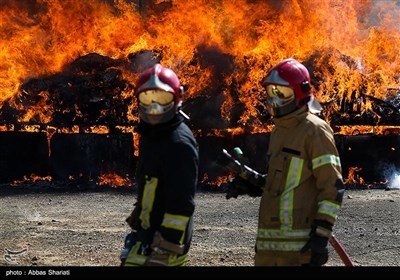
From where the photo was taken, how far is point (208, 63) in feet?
48.4

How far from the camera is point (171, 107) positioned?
13.4 ft

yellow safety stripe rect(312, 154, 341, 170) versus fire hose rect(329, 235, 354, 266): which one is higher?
yellow safety stripe rect(312, 154, 341, 170)

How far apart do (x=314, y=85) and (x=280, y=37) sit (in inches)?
63.3

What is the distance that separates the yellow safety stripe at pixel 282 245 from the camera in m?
4.34

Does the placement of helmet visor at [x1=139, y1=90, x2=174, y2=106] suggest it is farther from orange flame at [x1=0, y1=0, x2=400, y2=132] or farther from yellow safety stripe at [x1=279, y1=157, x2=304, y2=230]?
orange flame at [x1=0, y1=0, x2=400, y2=132]

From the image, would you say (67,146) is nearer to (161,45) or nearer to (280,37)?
(161,45)

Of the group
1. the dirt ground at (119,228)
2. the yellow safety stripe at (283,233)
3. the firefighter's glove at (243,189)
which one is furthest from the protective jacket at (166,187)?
the dirt ground at (119,228)

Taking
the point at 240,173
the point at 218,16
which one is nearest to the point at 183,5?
the point at 218,16

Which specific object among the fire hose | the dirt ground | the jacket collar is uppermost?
the jacket collar

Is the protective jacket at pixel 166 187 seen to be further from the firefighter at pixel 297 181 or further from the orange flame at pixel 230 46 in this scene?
the orange flame at pixel 230 46

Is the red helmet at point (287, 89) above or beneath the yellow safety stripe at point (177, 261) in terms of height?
above

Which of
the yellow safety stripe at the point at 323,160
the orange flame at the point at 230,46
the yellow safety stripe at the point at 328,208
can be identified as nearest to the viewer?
the yellow safety stripe at the point at 328,208

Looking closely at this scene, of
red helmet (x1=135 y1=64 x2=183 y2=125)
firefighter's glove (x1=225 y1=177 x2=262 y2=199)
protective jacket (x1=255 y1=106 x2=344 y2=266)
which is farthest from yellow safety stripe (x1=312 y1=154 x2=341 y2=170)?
red helmet (x1=135 y1=64 x2=183 y2=125)

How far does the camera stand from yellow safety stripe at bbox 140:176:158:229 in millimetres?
3912
